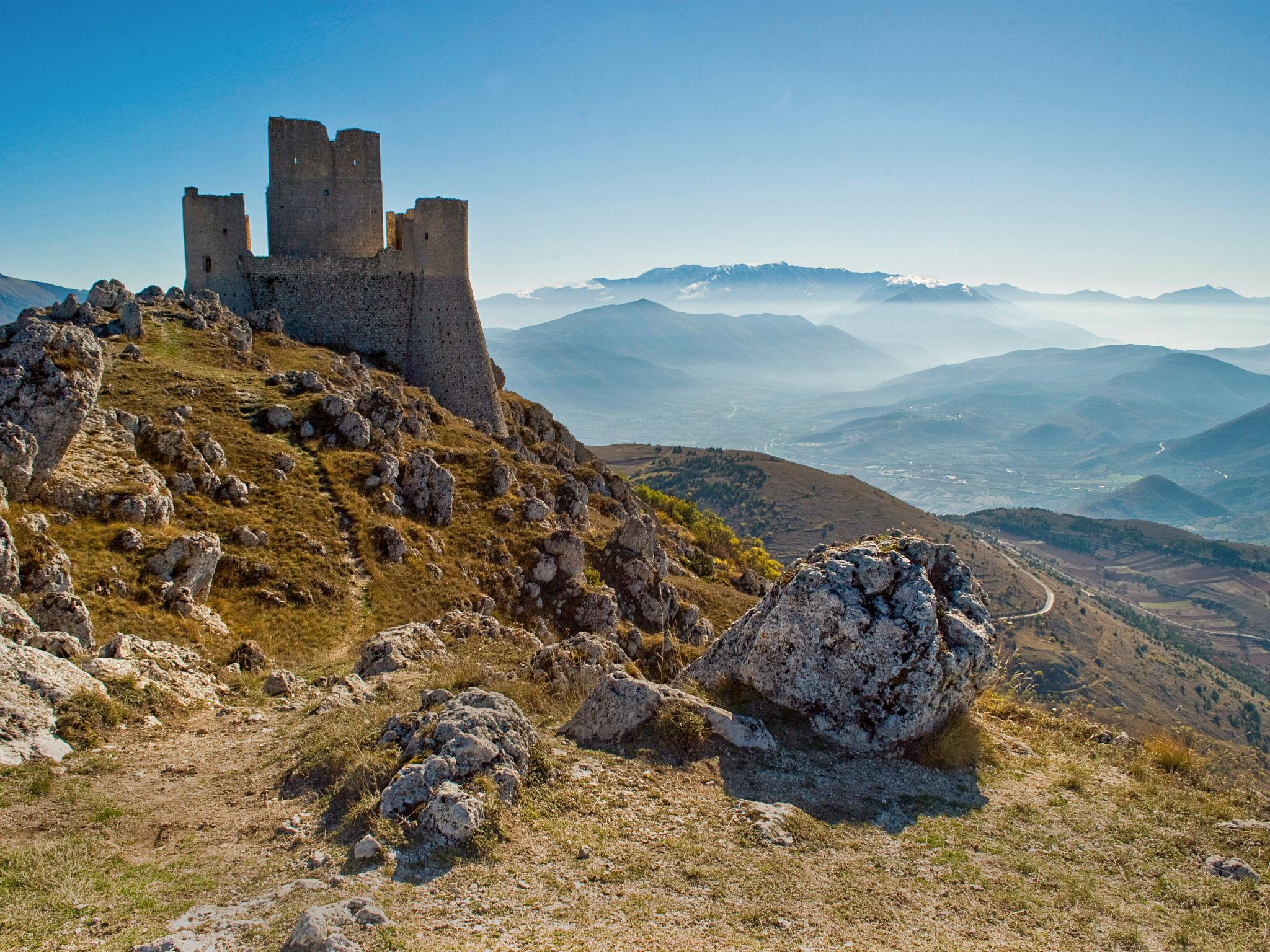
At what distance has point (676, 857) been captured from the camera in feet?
22.5

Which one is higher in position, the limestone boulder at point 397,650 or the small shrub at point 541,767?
the small shrub at point 541,767

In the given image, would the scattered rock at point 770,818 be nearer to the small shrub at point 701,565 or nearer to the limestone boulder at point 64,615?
the limestone boulder at point 64,615

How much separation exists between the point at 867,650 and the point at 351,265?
34.0 metres

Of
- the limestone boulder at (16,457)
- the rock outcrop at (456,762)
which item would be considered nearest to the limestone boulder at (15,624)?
the limestone boulder at (16,457)

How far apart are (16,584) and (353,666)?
513 cm

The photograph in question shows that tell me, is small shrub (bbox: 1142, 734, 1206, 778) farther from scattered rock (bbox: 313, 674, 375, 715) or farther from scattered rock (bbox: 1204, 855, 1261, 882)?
scattered rock (bbox: 313, 674, 375, 715)

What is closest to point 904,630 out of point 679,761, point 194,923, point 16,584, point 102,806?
point 679,761

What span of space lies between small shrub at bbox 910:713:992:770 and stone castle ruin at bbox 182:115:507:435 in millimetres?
28861

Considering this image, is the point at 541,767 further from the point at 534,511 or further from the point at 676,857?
the point at 534,511

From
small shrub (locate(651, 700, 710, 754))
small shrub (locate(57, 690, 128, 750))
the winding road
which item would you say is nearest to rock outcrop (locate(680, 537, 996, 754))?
small shrub (locate(651, 700, 710, 754))

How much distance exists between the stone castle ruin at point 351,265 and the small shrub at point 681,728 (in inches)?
1111

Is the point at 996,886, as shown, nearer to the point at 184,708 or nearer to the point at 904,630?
the point at 904,630

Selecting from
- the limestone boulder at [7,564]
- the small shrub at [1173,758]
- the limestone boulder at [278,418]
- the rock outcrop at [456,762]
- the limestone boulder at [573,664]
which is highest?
the limestone boulder at [278,418]

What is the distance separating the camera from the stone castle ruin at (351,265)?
35375 millimetres
